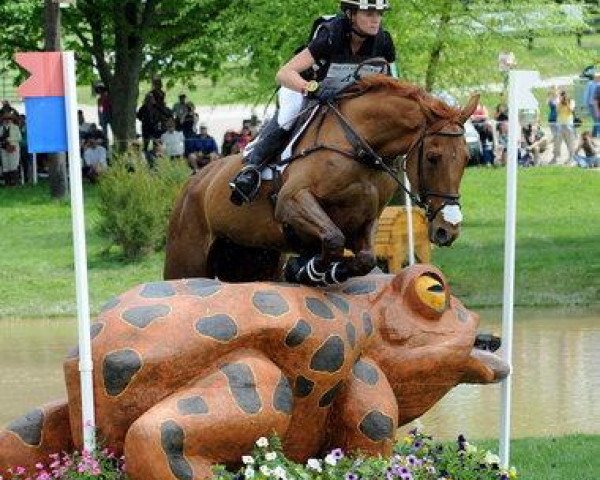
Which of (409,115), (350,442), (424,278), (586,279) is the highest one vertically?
(409,115)

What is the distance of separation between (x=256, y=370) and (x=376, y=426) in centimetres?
65

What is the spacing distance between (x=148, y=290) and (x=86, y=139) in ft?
76.1

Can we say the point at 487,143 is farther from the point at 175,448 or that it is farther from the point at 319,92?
the point at 175,448

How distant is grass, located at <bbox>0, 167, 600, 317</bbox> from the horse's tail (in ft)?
33.2

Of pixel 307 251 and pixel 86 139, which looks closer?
pixel 307 251

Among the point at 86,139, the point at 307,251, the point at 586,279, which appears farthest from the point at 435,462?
the point at 86,139

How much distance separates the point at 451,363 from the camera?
797cm

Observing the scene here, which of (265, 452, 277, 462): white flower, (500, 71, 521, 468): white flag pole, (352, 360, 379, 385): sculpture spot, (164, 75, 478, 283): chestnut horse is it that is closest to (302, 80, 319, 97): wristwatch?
(164, 75, 478, 283): chestnut horse

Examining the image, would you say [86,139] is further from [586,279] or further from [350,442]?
[350,442]

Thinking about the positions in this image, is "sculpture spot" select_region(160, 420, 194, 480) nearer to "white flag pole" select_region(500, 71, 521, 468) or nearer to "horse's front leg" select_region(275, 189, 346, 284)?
"horse's front leg" select_region(275, 189, 346, 284)

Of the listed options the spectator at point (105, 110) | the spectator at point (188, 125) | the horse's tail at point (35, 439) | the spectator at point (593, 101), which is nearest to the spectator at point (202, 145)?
the spectator at point (188, 125)

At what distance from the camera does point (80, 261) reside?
764 centimetres

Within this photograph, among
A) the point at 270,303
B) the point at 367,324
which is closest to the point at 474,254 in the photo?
the point at 367,324

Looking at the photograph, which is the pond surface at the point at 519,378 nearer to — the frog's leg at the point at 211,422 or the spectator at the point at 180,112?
the frog's leg at the point at 211,422
